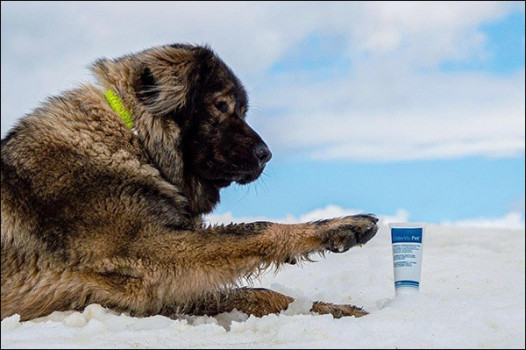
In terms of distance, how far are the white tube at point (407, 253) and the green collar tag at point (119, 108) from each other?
1.75m

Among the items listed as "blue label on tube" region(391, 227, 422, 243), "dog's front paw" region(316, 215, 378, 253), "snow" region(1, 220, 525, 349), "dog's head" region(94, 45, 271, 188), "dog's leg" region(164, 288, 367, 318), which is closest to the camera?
"snow" region(1, 220, 525, 349)

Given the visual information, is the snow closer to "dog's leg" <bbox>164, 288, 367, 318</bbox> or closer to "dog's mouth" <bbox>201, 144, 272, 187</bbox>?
"dog's leg" <bbox>164, 288, 367, 318</bbox>

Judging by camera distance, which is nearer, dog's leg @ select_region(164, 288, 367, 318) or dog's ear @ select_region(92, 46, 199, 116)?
dog's leg @ select_region(164, 288, 367, 318)

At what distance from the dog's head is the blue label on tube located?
3.43 feet

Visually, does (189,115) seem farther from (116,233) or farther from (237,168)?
(116,233)

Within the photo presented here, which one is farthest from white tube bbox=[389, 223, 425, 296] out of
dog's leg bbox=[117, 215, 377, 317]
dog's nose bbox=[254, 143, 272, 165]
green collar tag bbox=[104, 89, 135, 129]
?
green collar tag bbox=[104, 89, 135, 129]

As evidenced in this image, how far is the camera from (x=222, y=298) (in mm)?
5348

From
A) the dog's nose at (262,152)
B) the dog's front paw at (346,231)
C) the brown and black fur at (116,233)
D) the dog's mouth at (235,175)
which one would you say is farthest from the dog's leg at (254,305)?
the dog's nose at (262,152)

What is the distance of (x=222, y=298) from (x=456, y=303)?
1.44 metres

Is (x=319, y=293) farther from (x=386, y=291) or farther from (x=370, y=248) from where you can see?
(x=370, y=248)

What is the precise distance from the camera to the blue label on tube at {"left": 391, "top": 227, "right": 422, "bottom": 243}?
5.11m

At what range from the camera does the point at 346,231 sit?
16.5ft

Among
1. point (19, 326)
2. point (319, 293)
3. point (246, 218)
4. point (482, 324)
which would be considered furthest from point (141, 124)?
point (246, 218)

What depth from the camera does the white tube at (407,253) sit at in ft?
16.8
